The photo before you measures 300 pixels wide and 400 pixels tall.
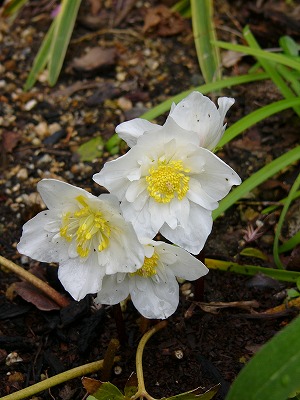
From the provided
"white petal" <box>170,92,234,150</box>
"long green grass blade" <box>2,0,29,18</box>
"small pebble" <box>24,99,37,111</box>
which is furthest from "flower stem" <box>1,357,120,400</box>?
"long green grass blade" <box>2,0,29,18</box>

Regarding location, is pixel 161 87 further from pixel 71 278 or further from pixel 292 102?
pixel 71 278

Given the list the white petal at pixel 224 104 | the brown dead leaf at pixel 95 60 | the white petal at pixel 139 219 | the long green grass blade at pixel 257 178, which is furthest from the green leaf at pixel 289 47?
the white petal at pixel 139 219

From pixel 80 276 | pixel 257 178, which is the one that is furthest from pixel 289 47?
pixel 80 276

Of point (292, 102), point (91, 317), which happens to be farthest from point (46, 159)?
point (292, 102)

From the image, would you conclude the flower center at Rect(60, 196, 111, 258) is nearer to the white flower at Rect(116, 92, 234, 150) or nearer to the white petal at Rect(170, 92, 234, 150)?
the white flower at Rect(116, 92, 234, 150)

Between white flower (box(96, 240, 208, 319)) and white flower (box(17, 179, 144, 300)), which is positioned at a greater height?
white flower (box(17, 179, 144, 300))
